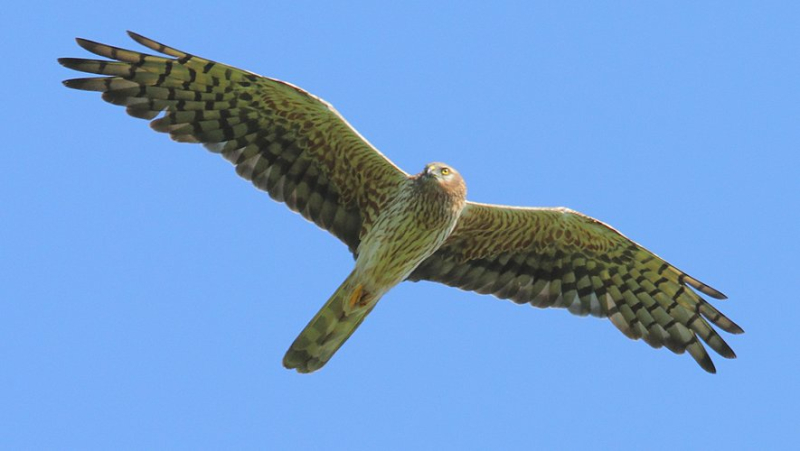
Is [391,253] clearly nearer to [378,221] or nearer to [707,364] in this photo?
[378,221]

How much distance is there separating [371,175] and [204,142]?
4.86 ft

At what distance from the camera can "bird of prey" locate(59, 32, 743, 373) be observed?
1136cm

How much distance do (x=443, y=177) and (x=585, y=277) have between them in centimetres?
209

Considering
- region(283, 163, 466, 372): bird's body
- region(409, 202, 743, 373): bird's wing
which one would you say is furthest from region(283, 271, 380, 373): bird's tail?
region(409, 202, 743, 373): bird's wing

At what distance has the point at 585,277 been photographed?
41.2 ft

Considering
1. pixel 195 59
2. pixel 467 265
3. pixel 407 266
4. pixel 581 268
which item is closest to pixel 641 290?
pixel 581 268

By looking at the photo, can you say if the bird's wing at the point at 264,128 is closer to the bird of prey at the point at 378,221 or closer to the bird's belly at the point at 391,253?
the bird of prey at the point at 378,221

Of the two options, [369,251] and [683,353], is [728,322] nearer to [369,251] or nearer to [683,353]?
[683,353]

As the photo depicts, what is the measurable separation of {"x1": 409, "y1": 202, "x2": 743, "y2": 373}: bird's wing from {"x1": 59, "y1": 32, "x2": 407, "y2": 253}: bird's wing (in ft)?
3.24

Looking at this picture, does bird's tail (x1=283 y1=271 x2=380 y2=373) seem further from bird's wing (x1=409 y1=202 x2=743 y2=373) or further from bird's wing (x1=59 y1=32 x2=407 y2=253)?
bird's wing (x1=409 y1=202 x2=743 y2=373)

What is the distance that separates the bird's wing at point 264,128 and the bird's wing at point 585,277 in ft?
3.24

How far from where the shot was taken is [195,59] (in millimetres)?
11500

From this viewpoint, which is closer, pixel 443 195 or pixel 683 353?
pixel 443 195

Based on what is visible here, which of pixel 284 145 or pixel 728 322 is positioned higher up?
pixel 728 322
